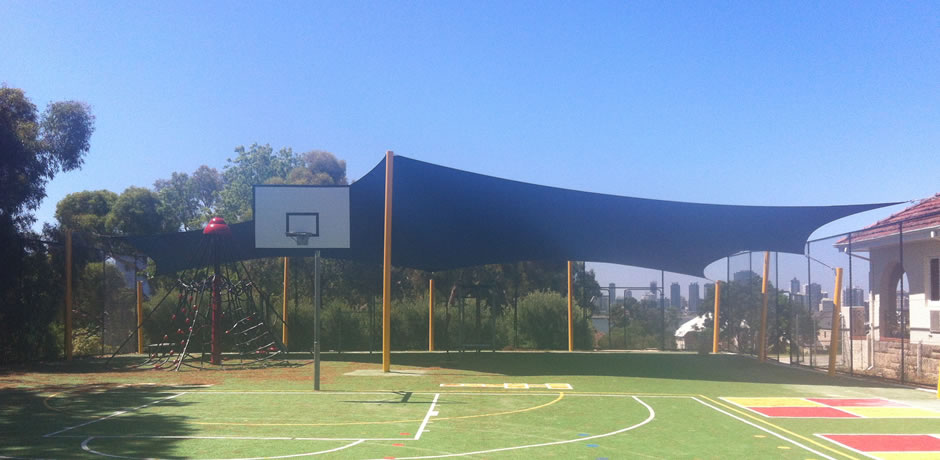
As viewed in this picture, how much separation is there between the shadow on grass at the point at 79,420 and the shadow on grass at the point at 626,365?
7.75 m

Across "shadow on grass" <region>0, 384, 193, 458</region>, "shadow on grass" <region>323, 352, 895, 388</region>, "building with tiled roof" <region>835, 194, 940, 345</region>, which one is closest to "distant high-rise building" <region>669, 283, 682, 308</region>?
"shadow on grass" <region>323, 352, 895, 388</region>

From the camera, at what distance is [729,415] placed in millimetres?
9789

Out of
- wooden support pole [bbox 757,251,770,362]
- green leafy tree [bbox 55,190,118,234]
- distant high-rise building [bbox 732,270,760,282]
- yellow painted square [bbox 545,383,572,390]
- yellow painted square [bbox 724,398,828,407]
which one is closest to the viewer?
yellow painted square [bbox 724,398,828,407]

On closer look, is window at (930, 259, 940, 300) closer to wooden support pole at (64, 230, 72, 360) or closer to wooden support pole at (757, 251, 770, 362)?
wooden support pole at (757, 251, 770, 362)

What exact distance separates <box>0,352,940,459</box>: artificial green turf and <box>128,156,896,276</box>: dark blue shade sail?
12.3 ft

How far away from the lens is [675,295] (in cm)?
2336

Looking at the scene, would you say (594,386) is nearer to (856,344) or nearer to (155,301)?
(856,344)

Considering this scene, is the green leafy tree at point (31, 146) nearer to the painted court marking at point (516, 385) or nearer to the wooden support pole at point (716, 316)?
the painted court marking at point (516, 385)

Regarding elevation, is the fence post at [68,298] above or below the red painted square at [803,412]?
above

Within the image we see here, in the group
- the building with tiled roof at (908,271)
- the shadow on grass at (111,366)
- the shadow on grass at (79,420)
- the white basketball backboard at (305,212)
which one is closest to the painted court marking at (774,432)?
the shadow on grass at (79,420)

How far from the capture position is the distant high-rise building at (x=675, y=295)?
75.6ft

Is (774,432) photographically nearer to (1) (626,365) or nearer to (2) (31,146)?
(1) (626,365)

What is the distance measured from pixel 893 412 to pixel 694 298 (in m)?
13.5

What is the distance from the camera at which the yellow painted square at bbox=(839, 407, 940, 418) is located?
9875mm
